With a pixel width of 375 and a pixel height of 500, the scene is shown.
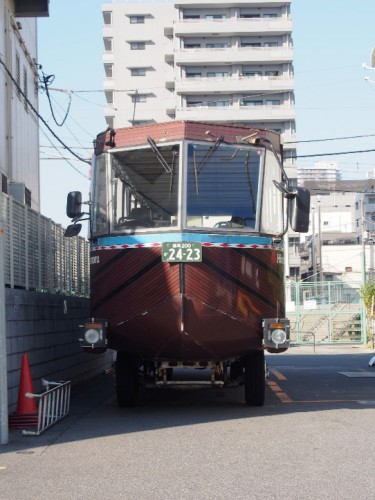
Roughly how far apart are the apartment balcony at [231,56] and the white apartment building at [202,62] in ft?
0.28

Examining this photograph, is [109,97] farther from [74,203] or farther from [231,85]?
[74,203]

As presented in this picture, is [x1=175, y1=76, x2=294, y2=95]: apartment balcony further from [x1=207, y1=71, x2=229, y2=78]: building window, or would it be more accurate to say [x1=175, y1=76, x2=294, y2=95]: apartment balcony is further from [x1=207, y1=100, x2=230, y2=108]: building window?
[x1=207, y1=71, x2=229, y2=78]: building window

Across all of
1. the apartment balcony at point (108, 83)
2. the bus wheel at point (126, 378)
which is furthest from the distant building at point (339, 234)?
the bus wheel at point (126, 378)

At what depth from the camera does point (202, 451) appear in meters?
7.99

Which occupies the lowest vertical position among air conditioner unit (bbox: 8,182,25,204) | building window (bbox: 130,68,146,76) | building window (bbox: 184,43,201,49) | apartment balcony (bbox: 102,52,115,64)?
air conditioner unit (bbox: 8,182,25,204)

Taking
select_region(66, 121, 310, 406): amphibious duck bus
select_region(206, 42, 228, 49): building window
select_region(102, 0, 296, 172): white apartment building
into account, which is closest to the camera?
select_region(66, 121, 310, 406): amphibious duck bus

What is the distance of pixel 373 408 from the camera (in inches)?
433

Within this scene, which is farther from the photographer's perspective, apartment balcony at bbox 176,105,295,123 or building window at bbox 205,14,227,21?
building window at bbox 205,14,227,21

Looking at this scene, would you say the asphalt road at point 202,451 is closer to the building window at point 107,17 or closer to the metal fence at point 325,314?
the metal fence at point 325,314

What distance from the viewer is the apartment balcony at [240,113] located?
222 ft

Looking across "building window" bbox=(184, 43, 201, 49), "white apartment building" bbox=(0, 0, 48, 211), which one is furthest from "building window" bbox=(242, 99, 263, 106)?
"white apartment building" bbox=(0, 0, 48, 211)

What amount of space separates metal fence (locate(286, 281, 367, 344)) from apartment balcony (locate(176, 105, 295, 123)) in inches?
1316

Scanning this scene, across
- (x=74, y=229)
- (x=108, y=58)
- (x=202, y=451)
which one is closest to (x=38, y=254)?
(x=74, y=229)

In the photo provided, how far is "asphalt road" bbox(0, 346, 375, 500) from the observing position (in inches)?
252
